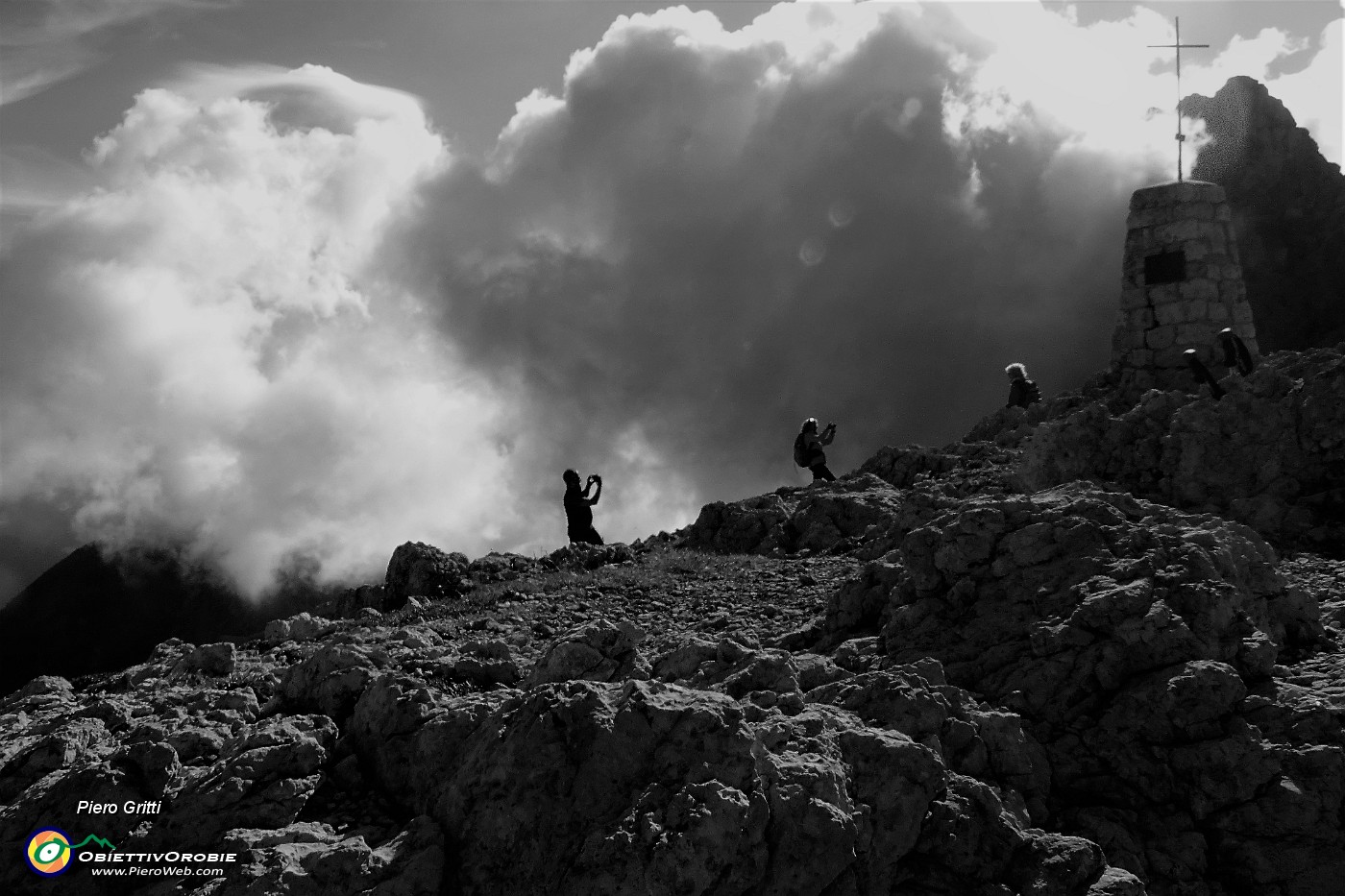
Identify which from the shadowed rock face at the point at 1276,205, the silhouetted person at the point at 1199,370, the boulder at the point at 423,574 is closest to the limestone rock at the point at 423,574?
the boulder at the point at 423,574

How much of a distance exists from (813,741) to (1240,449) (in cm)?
1094

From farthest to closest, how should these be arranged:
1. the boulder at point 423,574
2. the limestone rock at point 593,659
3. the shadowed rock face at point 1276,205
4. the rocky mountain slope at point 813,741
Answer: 1. the shadowed rock face at point 1276,205
2. the boulder at point 423,574
3. the limestone rock at point 593,659
4. the rocky mountain slope at point 813,741

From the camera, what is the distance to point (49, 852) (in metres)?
7.23

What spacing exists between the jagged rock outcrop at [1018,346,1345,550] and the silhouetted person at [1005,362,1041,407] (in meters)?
5.85

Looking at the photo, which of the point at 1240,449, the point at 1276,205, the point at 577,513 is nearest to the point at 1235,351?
the point at 1240,449

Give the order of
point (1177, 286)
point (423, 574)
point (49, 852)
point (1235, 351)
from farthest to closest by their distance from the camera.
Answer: point (1177, 286), point (1235, 351), point (423, 574), point (49, 852)

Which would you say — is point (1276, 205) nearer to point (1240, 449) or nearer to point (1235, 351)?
point (1235, 351)

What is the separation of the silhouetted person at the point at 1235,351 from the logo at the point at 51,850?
1816 centimetres

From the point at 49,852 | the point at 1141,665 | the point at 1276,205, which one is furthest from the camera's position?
the point at 1276,205

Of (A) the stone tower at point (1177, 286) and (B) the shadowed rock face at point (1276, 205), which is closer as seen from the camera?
(A) the stone tower at point (1177, 286)

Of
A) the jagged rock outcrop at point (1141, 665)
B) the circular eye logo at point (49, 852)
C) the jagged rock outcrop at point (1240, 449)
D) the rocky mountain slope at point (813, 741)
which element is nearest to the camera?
the rocky mountain slope at point (813, 741)

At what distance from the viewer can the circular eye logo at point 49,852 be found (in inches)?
282

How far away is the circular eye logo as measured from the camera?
7160mm

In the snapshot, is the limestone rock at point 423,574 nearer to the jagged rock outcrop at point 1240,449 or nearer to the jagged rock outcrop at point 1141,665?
the jagged rock outcrop at point 1141,665
